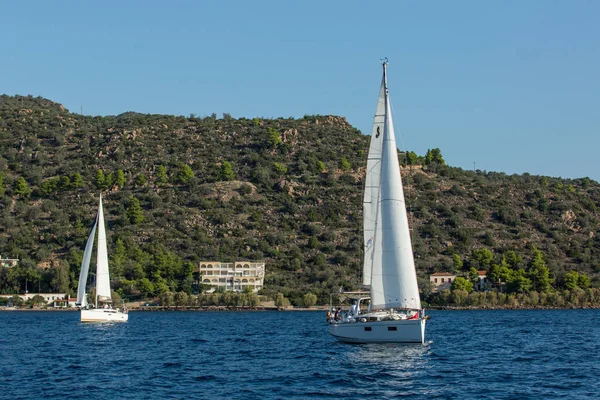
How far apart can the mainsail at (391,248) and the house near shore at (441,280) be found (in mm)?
70848

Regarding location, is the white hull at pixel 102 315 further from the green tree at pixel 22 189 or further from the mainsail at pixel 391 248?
the green tree at pixel 22 189

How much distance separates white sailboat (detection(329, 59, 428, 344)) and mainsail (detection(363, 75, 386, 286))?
0.28 metres

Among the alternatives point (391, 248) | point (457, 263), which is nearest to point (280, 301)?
point (457, 263)

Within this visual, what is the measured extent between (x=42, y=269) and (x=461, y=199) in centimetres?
7392

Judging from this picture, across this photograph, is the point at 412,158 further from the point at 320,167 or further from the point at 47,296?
the point at 47,296

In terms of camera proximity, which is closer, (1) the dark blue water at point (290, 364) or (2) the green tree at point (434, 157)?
(1) the dark blue water at point (290, 364)

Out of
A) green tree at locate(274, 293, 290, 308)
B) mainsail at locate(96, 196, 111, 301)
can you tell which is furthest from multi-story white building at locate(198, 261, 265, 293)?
mainsail at locate(96, 196, 111, 301)

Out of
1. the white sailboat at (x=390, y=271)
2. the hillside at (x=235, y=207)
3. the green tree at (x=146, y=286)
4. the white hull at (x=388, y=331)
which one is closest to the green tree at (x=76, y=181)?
the hillside at (x=235, y=207)

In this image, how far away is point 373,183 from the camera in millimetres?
52094

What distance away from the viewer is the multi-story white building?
123m

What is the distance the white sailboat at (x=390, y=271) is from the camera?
49.0m

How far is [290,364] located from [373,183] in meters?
12.7

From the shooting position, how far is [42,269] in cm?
12181

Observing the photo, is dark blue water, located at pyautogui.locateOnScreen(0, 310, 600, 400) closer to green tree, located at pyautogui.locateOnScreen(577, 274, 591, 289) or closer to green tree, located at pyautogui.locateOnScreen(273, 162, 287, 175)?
green tree, located at pyautogui.locateOnScreen(577, 274, 591, 289)
